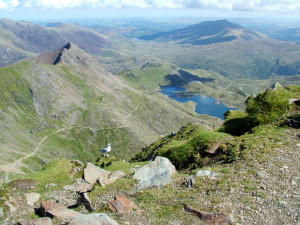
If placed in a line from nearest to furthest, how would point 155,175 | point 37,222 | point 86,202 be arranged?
1. point 37,222
2. point 86,202
3. point 155,175

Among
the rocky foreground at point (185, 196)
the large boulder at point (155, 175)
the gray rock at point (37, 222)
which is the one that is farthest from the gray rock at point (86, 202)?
the large boulder at point (155, 175)

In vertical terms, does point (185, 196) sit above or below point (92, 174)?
above

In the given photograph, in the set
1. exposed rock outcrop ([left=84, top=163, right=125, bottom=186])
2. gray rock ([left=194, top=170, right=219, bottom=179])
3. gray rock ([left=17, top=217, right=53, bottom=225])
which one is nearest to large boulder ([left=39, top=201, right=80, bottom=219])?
gray rock ([left=17, top=217, right=53, bottom=225])

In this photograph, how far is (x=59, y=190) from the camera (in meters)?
21.6

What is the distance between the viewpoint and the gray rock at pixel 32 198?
19.1m

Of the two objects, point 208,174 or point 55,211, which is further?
point 208,174

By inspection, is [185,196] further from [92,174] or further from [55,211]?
[92,174]

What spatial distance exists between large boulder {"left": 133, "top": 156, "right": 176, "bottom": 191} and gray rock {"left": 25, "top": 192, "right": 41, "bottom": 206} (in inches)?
292

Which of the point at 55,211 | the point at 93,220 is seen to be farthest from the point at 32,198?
the point at 93,220

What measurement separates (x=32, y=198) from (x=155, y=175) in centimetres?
913

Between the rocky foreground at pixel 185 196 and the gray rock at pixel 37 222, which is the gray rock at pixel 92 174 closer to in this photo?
the rocky foreground at pixel 185 196

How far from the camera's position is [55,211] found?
15.4m

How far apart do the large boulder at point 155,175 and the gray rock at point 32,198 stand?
7.42 metres

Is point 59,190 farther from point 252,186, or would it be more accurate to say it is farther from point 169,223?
point 252,186
